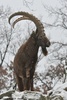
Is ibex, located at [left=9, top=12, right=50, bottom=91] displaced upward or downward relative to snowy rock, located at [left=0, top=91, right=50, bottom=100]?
upward

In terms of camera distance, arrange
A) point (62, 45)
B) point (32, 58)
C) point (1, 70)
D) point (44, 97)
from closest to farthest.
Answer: point (44, 97) → point (32, 58) → point (62, 45) → point (1, 70)

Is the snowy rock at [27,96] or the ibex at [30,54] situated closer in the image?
the snowy rock at [27,96]

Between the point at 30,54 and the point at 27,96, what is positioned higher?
the point at 30,54

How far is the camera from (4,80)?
29516 mm

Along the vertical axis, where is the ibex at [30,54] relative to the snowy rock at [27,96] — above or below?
above

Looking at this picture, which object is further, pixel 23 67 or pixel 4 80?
pixel 4 80

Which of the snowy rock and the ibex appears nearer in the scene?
the snowy rock

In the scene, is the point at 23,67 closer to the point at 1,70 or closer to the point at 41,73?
the point at 1,70

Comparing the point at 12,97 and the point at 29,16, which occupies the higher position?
the point at 29,16

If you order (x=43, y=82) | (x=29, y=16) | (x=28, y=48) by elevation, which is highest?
(x=29, y=16)

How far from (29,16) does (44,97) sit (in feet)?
8.11

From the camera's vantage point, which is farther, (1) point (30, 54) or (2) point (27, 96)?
(1) point (30, 54)

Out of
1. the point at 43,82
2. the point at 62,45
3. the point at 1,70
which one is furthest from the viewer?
the point at 43,82

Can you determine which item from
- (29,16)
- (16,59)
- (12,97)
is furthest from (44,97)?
(29,16)
